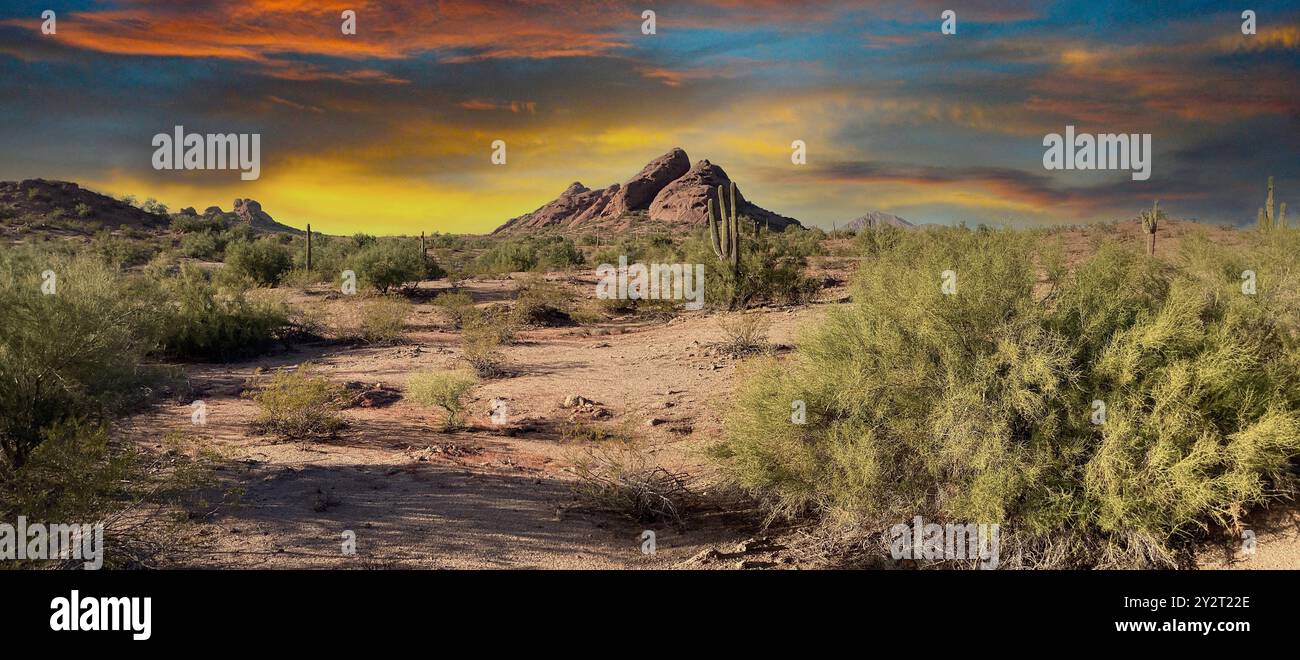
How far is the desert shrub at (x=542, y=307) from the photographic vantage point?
21.5 metres

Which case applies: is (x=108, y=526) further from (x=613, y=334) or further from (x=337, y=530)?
(x=613, y=334)

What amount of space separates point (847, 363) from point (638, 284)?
768 inches

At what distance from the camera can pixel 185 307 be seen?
54.1ft

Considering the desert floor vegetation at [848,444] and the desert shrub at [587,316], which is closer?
the desert floor vegetation at [848,444]

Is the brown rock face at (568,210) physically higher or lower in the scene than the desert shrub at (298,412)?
higher

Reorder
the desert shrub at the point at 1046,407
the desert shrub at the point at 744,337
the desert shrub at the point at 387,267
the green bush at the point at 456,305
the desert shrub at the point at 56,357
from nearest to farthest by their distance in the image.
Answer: the desert shrub at the point at 1046,407 → the desert shrub at the point at 56,357 → the desert shrub at the point at 744,337 → the green bush at the point at 456,305 → the desert shrub at the point at 387,267

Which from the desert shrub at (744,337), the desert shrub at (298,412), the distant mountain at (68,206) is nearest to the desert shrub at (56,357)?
the desert shrub at (298,412)

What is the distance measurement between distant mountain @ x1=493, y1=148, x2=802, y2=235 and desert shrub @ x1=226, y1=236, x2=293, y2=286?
6164 centimetres

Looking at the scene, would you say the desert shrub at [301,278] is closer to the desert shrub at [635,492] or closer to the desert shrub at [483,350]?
the desert shrub at [483,350]

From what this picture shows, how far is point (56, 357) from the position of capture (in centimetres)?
691

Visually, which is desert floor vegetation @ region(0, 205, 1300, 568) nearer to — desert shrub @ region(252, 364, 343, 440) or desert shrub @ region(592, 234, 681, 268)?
desert shrub @ region(252, 364, 343, 440)

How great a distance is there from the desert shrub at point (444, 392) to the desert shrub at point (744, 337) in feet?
19.9

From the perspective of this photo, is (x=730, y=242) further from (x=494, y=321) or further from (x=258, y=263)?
(x=258, y=263)

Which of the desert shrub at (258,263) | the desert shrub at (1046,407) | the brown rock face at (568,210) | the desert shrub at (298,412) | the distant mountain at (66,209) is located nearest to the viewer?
the desert shrub at (1046,407)
